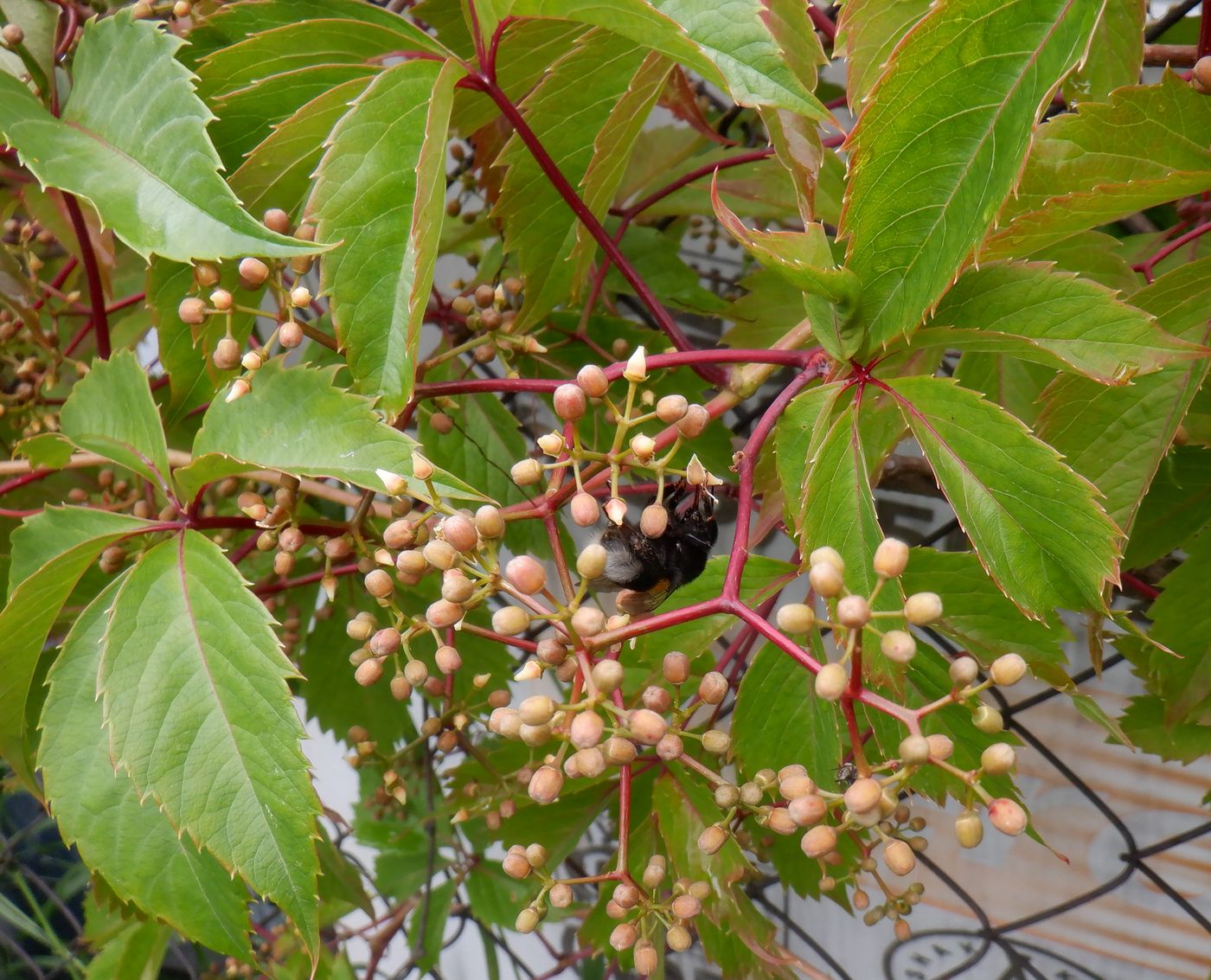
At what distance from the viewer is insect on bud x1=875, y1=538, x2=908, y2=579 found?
384mm

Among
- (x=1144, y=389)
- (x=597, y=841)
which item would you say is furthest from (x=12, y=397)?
(x=597, y=841)

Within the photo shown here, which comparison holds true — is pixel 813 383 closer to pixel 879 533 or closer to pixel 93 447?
pixel 879 533

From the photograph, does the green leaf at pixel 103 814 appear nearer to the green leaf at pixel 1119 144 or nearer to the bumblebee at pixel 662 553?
the bumblebee at pixel 662 553

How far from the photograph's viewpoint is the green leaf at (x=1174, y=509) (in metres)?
0.75

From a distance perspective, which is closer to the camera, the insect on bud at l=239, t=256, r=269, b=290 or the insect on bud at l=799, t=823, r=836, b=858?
the insect on bud at l=799, t=823, r=836, b=858

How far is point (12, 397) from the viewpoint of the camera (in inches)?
34.8

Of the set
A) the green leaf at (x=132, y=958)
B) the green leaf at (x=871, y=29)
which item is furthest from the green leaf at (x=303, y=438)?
the green leaf at (x=132, y=958)

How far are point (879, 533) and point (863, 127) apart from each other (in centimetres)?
22

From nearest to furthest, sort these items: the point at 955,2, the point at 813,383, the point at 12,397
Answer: the point at 955,2
the point at 813,383
the point at 12,397

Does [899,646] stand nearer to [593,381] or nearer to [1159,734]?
[593,381]

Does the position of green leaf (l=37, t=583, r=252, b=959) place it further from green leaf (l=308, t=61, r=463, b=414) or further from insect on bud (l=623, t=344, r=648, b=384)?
insect on bud (l=623, t=344, r=648, b=384)

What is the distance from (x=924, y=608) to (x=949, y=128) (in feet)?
0.76

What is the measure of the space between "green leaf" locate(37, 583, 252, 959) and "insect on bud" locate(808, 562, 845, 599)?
0.52 metres

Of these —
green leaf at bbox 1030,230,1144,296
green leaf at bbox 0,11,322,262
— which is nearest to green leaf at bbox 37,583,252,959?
green leaf at bbox 0,11,322,262
